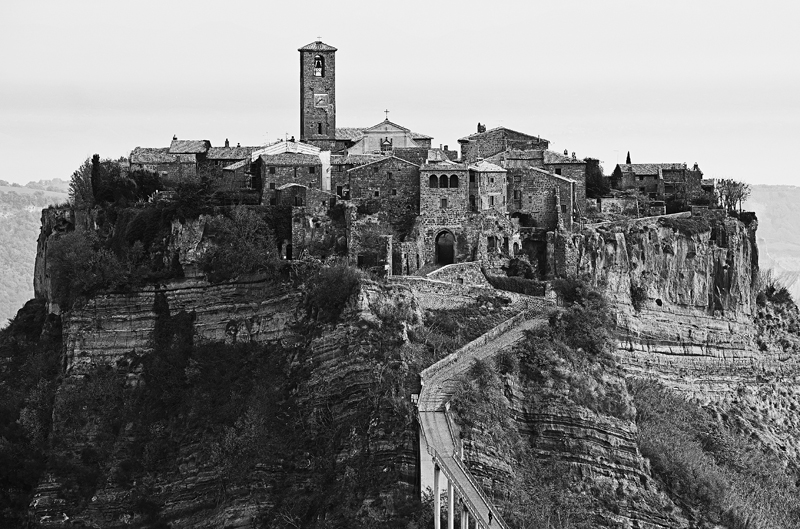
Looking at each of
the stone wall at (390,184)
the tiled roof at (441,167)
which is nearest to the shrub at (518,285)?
the stone wall at (390,184)

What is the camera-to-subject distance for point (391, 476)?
66250mm

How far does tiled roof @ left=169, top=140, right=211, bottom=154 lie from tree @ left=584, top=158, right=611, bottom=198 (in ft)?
68.0

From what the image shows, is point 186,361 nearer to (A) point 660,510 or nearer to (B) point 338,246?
(B) point 338,246

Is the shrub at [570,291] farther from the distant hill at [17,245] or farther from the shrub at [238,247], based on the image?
the distant hill at [17,245]

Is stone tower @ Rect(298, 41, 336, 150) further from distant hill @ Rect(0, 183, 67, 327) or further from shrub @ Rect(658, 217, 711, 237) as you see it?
distant hill @ Rect(0, 183, 67, 327)

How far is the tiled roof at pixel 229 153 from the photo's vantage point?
90.9 metres

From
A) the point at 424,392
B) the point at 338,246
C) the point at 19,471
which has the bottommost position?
the point at 19,471

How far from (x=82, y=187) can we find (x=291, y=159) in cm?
1362

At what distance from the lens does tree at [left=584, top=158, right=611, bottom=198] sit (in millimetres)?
90938

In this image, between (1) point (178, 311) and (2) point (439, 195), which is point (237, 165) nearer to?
(1) point (178, 311)

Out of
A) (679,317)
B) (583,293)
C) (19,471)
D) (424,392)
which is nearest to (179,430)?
(19,471)

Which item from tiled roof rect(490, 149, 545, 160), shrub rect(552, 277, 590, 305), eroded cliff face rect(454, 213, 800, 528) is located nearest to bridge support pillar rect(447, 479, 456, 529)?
eroded cliff face rect(454, 213, 800, 528)

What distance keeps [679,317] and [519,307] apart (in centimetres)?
1732

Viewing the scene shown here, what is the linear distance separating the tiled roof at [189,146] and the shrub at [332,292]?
1917cm
